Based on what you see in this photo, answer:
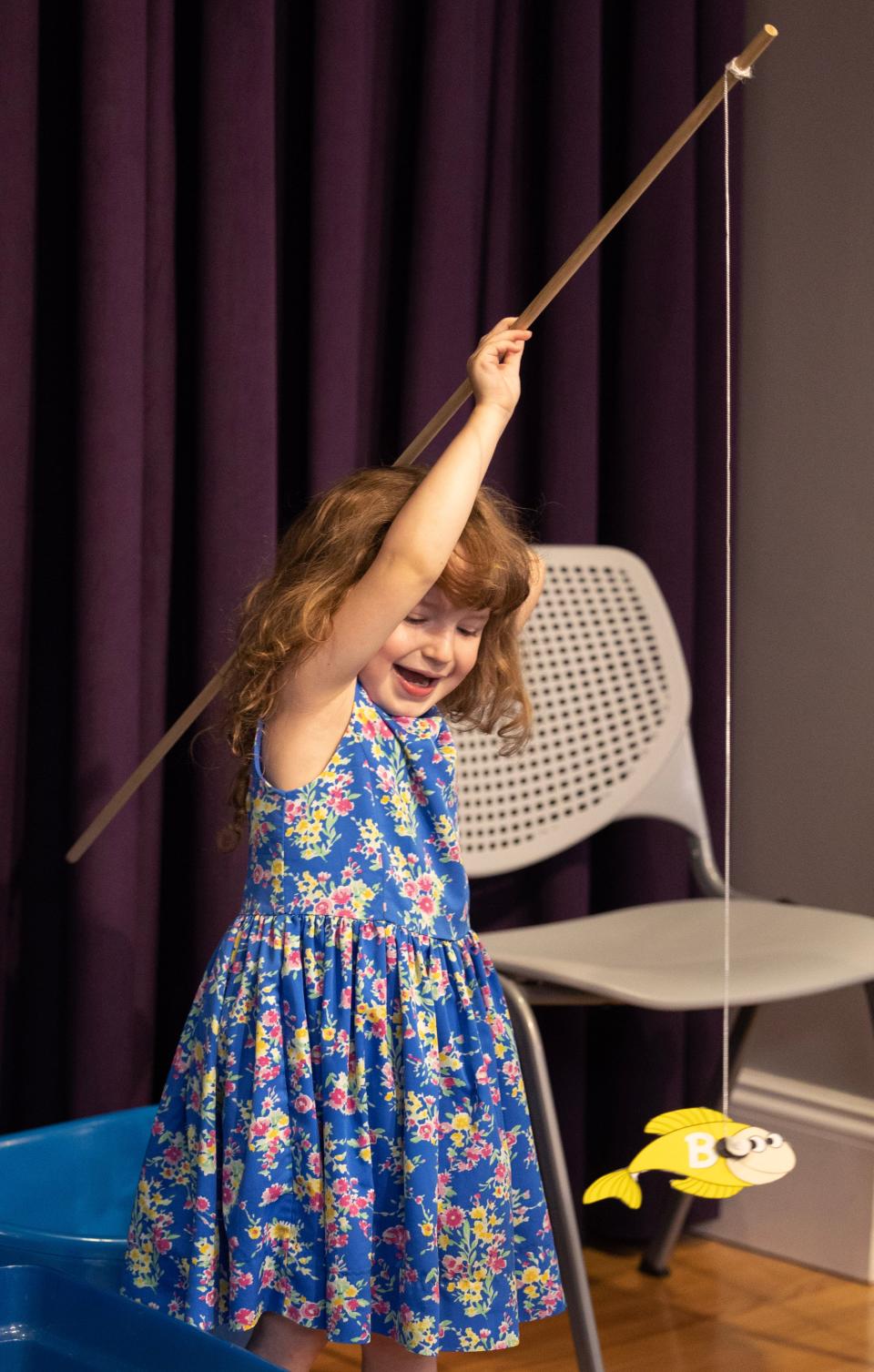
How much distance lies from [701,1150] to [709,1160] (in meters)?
0.01

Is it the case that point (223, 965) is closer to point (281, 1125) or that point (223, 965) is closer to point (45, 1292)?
point (281, 1125)

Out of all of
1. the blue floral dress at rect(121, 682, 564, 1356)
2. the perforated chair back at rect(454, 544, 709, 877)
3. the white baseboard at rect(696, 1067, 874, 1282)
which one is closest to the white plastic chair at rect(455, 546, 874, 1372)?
the perforated chair back at rect(454, 544, 709, 877)

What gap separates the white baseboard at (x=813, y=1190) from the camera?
199cm

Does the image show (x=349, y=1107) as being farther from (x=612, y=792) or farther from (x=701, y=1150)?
(x=612, y=792)

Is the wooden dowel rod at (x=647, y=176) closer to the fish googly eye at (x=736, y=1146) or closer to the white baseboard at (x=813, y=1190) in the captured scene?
the fish googly eye at (x=736, y=1146)

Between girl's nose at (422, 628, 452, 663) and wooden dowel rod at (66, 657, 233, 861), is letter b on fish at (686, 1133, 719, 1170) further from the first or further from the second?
wooden dowel rod at (66, 657, 233, 861)

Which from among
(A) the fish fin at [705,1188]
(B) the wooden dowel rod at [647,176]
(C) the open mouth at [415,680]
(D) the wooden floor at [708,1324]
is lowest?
(D) the wooden floor at [708,1324]

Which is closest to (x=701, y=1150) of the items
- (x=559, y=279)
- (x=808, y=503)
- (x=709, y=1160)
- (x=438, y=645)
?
(x=709, y=1160)

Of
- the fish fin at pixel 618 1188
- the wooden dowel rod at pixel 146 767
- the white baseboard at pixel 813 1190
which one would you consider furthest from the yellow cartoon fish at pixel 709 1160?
the white baseboard at pixel 813 1190

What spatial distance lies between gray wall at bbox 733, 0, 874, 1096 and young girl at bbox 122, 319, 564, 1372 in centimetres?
82

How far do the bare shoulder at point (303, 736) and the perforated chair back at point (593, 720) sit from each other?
0.58 metres

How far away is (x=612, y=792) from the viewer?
6.41 ft

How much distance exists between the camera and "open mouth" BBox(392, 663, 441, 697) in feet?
4.44

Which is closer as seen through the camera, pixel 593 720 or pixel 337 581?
pixel 337 581
